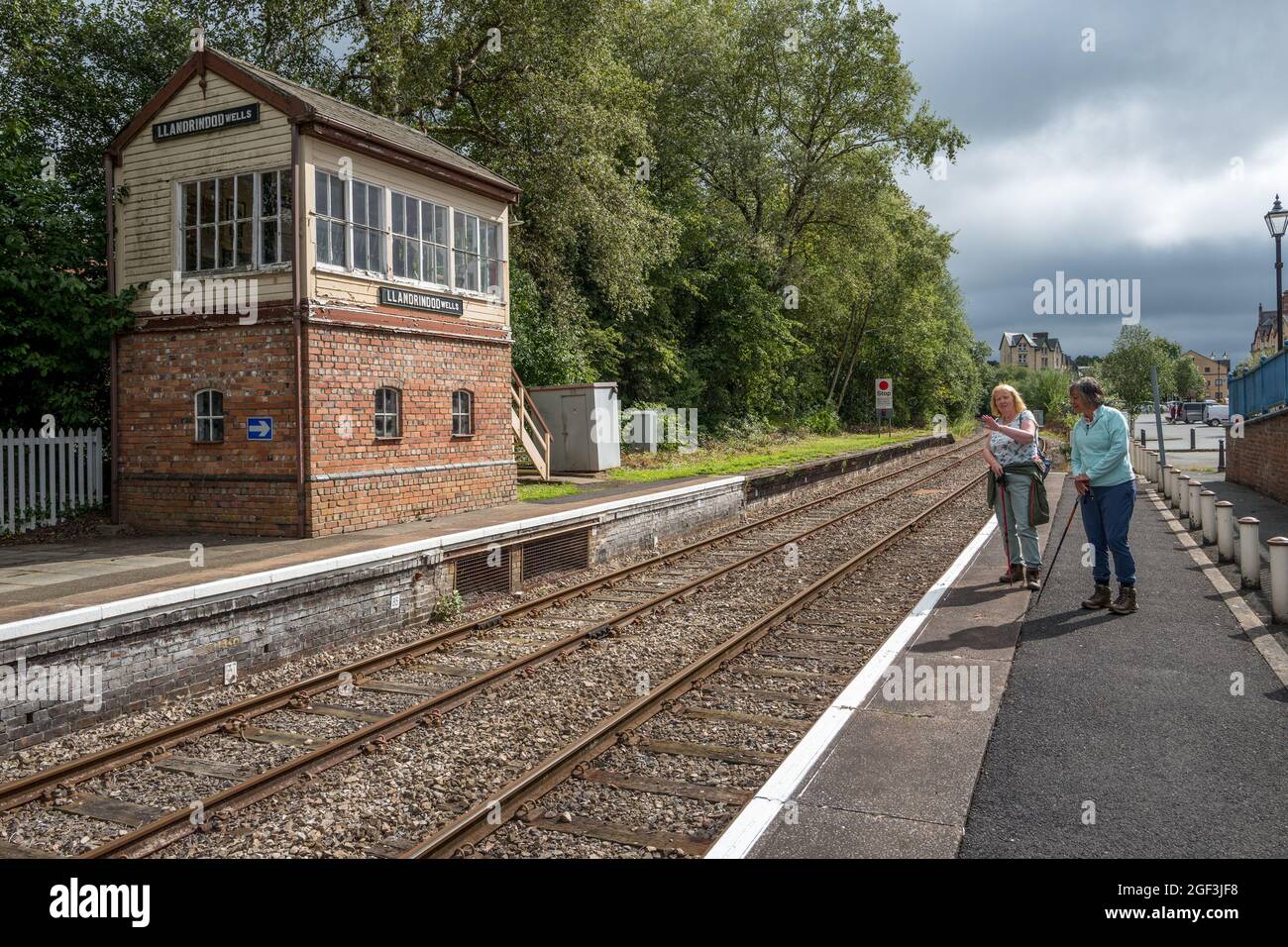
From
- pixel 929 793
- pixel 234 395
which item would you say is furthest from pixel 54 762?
pixel 234 395

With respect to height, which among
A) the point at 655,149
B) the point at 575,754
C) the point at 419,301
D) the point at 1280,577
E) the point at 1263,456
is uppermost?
the point at 655,149

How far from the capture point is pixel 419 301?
43.4 ft

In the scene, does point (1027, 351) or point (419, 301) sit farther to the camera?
point (1027, 351)

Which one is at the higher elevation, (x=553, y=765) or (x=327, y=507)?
(x=327, y=507)

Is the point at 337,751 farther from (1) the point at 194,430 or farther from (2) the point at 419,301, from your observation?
(2) the point at 419,301

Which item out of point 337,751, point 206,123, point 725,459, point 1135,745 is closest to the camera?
point 1135,745

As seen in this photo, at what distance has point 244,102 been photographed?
1199 cm

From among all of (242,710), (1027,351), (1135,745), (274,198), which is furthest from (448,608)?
(1027,351)

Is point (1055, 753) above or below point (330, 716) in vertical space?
above

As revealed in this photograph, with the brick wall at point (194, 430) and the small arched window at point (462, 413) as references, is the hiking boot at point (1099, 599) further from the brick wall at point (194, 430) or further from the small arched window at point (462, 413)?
the small arched window at point (462, 413)

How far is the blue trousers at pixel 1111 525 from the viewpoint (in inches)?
305

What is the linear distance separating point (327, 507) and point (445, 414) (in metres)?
2.70

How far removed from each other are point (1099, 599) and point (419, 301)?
30.9 ft
